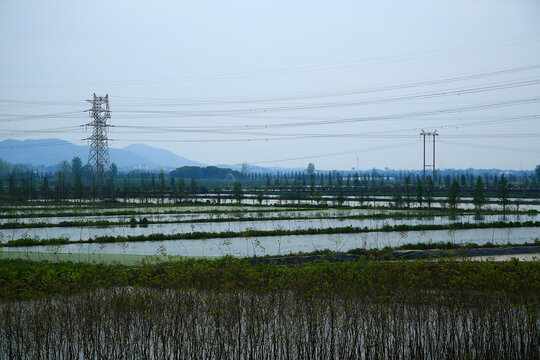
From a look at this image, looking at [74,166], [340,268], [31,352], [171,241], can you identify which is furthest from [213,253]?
[74,166]

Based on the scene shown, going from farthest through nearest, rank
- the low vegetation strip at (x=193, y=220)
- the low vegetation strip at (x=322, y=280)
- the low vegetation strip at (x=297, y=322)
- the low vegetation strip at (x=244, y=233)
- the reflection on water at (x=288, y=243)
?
the low vegetation strip at (x=193, y=220) < the low vegetation strip at (x=244, y=233) < the reflection on water at (x=288, y=243) < the low vegetation strip at (x=322, y=280) < the low vegetation strip at (x=297, y=322)

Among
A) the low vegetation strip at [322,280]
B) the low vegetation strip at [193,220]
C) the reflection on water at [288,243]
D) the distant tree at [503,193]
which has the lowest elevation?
the reflection on water at [288,243]

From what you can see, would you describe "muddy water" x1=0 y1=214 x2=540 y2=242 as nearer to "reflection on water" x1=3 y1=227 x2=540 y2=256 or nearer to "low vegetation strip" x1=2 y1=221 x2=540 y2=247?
"low vegetation strip" x1=2 y1=221 x2=540 y2=247

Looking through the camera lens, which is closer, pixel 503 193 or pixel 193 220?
pixel 193 220

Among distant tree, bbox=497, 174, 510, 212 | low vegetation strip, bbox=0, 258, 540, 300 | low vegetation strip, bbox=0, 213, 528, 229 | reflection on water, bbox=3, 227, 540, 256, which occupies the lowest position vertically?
reflection on water, bbox=3, 227, 540, 256

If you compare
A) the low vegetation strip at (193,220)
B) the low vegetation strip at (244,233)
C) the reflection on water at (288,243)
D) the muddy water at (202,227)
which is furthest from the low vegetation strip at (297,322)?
the low vegetation strip at (193,220)

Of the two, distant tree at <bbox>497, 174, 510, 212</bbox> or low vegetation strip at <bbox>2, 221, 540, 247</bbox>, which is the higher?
distant tree at <bbox>497, 174, 510, 212</bbox>

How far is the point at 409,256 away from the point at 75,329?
9157 millimetres

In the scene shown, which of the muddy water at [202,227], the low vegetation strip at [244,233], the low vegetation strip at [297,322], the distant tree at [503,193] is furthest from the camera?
the distant tree at [503,193]

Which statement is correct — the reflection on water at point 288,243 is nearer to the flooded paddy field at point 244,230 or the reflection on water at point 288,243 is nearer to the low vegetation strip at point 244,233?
the flooded paddy field at point 244,230

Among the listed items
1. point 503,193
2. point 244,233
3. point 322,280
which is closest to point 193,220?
point 244,233

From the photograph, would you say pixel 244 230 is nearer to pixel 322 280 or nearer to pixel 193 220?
pixel 193 220

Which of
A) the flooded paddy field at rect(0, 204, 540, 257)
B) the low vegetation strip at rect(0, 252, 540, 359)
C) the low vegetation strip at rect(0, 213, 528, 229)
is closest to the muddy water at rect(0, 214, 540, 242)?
the flooded paddy field at rect(0, 204, 540, 257)

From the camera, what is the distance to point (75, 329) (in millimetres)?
6902
